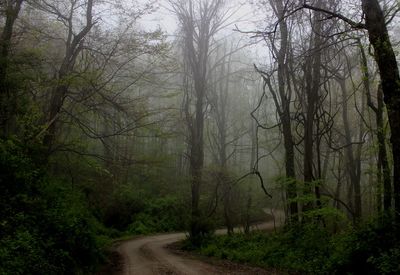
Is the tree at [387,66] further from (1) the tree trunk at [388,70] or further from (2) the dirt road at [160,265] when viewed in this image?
(2) the dirt road at [160,265]

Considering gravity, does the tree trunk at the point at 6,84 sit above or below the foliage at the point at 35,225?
above

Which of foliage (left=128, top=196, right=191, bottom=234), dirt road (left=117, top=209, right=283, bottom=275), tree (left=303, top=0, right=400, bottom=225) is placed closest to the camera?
tree (left=303, top=0, right=400, bottom=225)

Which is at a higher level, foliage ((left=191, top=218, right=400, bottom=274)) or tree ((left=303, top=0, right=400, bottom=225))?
tree ((left=303, top=0, right=400, bottom=225))

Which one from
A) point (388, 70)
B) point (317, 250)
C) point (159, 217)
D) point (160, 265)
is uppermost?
point (388, 70)

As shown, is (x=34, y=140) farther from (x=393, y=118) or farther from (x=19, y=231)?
(x=393, y=118)

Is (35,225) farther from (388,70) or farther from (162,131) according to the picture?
(388,70)

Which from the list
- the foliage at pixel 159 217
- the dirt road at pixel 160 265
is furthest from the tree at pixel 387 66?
the foliage at pixel 159 217

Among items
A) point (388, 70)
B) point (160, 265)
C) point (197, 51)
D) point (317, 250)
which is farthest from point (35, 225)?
point (197, 51)

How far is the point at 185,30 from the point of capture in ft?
73.8

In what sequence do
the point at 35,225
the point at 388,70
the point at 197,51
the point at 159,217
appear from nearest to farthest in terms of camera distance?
the point at 388,70
the point at 35,225
the point at 197,51
the point at 159,217

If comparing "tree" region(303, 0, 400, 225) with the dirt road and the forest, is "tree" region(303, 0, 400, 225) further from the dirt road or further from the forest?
the dirt road

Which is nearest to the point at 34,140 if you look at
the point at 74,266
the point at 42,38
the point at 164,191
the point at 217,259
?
the point at 74,266

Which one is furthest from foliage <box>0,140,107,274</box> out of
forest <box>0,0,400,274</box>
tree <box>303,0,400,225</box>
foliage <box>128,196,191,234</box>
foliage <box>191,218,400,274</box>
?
foliage <box>128,196,191,234</box>

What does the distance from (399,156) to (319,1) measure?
7778mm
